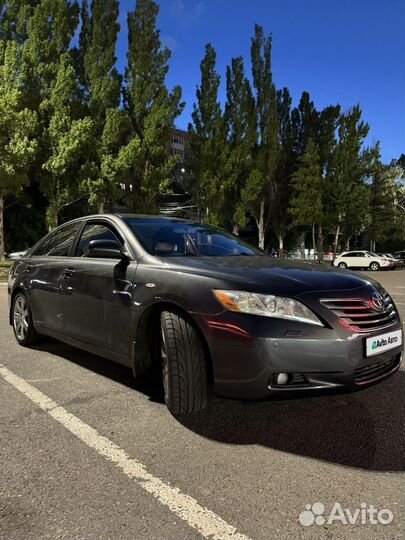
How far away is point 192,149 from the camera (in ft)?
108

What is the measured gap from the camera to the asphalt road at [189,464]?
2168 millimetres

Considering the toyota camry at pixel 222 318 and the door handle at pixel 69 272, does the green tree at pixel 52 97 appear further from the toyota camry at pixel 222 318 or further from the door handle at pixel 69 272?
the toyota camry at pixel 222 318

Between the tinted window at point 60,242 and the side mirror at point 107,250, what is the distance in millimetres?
865

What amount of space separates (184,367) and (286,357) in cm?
67

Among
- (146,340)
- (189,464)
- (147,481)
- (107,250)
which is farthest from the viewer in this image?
(107,250)

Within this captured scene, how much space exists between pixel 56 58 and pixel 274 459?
27.0 meters

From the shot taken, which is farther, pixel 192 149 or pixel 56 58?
pixel 192 149

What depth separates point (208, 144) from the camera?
3186 cm

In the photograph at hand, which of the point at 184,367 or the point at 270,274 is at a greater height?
the point at 270,274

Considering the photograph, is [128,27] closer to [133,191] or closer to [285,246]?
[133,191]

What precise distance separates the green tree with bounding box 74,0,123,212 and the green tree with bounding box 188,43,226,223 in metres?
6.43

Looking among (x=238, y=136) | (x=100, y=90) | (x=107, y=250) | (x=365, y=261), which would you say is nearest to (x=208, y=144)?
(x=238, y=136)

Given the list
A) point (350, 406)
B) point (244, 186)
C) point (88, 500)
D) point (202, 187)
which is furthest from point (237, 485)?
point (244, 186)

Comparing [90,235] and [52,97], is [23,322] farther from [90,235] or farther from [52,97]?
[52,97]
